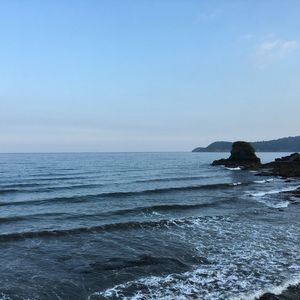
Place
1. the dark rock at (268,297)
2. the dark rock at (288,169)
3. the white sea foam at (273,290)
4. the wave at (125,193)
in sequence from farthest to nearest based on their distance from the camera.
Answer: the dark rock at (288,169) < the wave at (125,193) < the white sea foam at (273,290) < the dark rock at (268,297)

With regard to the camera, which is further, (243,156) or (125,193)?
(243,156)

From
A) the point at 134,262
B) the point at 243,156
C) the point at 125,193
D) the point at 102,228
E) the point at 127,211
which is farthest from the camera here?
the point at 243,156

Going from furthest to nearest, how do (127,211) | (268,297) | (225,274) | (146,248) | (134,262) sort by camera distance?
(127,211) < (146,248) < (134,262) < (225,274) < (268,297)

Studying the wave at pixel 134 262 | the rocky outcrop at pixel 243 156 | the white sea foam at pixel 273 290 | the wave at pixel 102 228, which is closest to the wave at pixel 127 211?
the wave at pixel 102 228

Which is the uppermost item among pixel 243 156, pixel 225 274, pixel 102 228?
pixel 243 156

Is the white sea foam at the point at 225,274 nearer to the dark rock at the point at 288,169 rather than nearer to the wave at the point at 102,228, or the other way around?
the wave at the point at 102,228

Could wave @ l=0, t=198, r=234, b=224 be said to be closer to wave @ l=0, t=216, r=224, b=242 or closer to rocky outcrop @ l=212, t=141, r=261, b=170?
wave @ l=0, t=216, r=224, b=242

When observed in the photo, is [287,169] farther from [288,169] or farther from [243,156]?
[243,156]

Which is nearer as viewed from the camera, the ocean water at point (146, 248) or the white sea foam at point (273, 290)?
the white sea foam at point (273, 290)

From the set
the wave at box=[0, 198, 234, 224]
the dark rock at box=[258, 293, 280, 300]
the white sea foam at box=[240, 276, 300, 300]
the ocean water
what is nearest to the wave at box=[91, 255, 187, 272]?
the ocean water

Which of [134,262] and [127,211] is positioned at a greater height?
[127,211]

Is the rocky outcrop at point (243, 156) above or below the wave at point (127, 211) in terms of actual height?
above

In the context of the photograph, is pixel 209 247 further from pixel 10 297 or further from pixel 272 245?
pixel 10 297

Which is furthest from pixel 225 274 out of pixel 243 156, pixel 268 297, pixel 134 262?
pixel 243 156
